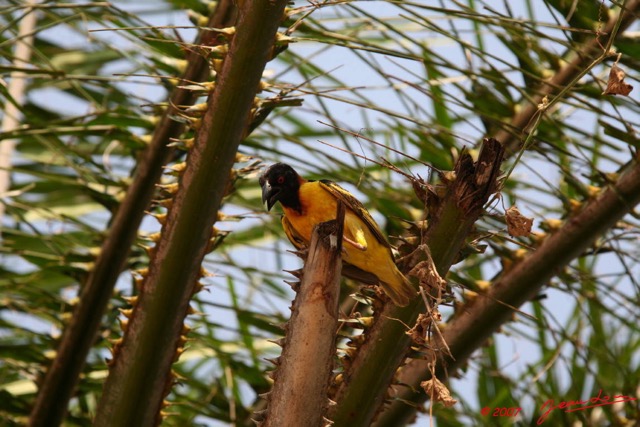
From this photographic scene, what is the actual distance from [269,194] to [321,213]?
0.19 m

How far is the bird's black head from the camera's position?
10.7 feet

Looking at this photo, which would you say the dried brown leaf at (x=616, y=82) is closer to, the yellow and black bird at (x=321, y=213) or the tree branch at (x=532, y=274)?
the tree branch at (x=532, y=274)

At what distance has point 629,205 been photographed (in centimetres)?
268

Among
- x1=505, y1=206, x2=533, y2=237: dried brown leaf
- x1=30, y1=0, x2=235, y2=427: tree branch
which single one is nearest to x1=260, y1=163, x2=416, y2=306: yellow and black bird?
x1=30, y1=0, x2=235, y2=427: tree branch

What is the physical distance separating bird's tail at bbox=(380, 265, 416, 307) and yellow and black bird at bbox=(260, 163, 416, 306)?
0.53m

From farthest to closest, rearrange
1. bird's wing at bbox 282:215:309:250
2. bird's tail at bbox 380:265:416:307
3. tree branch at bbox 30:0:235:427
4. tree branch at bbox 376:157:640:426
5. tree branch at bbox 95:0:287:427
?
bird's wing at bbox 282:215:309:250 → tree branch at bbox 30:0:235:427 → tree branch at bbox 376:157:640:426 → tree branch at bbox 95:0:287:427 → bird's tail at bbox 380:265:416:307

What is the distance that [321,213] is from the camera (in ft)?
10.7

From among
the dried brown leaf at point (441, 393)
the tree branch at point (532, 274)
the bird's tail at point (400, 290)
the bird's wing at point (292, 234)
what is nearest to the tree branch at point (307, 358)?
the dried brown leaf at point (441, 393)

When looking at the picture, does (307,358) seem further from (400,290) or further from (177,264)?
(177,264)

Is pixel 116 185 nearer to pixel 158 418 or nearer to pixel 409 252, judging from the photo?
pixel 158 418

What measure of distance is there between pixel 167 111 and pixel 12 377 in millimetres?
1256

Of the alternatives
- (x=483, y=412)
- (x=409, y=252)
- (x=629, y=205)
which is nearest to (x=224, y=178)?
(x=409, y=252)

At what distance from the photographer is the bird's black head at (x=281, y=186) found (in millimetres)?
3273

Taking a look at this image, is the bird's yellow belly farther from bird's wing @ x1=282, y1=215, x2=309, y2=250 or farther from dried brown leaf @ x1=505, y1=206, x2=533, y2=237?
dried brown leaf @ x1=505, y1=206, x2=533, y2=237
